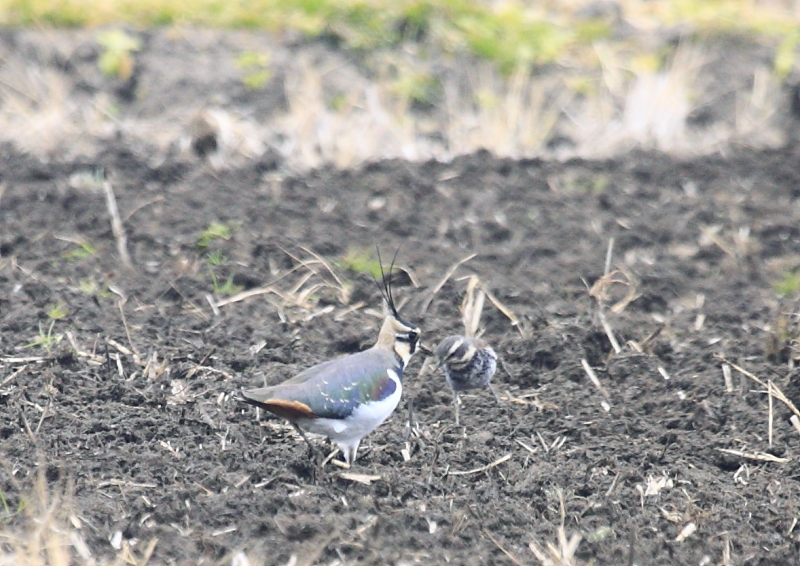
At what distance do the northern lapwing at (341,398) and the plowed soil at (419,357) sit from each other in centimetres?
21

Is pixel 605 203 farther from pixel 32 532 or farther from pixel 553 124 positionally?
pixel 32 532

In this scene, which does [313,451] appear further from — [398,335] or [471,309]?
[471,309]

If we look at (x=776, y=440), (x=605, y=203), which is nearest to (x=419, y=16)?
(x=605, y=203)

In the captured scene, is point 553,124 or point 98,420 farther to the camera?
point 553,124

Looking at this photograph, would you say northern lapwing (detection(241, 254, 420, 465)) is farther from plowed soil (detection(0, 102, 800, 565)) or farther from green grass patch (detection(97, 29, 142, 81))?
green grass patch (detection(97, 29, 142, 81))

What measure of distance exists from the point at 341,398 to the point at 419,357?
65.1 inches

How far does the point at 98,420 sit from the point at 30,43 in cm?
767

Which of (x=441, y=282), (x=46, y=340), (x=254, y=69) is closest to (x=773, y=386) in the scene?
(x=441, y=282)

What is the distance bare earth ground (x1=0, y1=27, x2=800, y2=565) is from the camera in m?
5.17

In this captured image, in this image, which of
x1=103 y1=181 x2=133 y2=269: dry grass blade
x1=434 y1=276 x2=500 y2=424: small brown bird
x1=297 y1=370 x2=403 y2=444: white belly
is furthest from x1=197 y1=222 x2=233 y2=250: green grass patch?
x1=297 y1=370 x2=403 y2=444: white belly

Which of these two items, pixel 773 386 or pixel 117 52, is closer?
pixel 773 386

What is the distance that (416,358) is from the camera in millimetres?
7117

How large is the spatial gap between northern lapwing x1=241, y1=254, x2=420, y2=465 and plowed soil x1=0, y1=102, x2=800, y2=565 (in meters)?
0.21

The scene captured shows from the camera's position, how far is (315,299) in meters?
7.54
